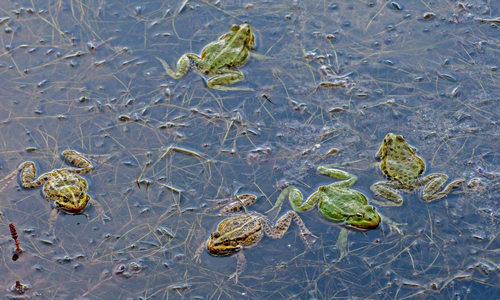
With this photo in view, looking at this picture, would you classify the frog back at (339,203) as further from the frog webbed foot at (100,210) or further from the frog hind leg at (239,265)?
the frog webbed foot at (100,210)

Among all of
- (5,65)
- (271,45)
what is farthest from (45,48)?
(271,45)

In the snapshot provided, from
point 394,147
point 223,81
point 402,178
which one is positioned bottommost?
point 402,178

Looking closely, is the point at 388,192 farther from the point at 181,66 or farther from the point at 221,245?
the point at 181,66

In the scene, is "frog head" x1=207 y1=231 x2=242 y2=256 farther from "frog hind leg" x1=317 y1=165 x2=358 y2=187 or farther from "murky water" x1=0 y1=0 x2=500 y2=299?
"frog hind leg" x1=317 y1=165 x2=358 y2=187

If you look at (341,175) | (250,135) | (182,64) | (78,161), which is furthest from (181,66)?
(341,175)

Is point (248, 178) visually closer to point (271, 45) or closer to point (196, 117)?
point (196, 117)

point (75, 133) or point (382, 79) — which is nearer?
point (75, 133)

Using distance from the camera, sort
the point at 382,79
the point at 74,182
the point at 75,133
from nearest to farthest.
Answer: the point at 74,182
the point at 75,133
the point at 382,79
